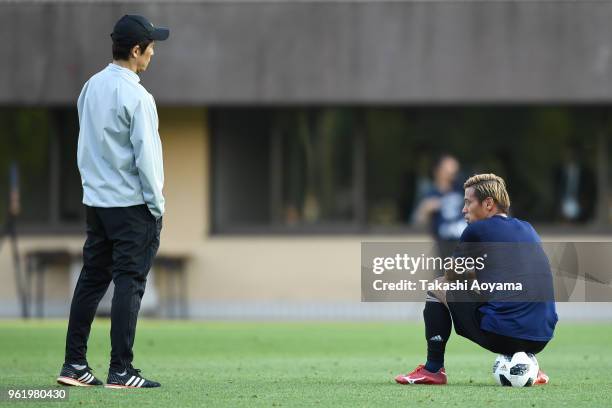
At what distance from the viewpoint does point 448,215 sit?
56.6 ft

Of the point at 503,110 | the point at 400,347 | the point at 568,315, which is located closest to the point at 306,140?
the point at 503,110

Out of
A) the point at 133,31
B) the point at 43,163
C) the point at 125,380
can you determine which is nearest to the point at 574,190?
the point at 43,163

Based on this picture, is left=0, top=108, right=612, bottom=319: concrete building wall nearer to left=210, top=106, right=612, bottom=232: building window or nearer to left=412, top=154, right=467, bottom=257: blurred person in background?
left=210, top=106, right=612, bottom=232: building window

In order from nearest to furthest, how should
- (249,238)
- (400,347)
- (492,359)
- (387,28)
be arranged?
(492,359)
(400,347)
(387,28)
(249,238)

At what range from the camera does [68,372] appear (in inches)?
320

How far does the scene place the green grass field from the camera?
769cm

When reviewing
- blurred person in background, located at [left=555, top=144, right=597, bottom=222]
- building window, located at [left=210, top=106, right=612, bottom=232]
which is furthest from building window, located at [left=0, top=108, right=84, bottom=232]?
blurred person in background, located at [left=555, top=144, right=597, bottom=222]

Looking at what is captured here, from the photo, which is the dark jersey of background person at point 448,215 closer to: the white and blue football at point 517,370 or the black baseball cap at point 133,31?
the white and blue football at point 517,370

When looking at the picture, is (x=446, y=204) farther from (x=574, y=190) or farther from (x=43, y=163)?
(x=43, y=163)

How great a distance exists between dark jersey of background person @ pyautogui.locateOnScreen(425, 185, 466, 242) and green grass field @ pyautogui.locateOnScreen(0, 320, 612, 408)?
1143 millimetres

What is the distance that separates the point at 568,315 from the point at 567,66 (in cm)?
326

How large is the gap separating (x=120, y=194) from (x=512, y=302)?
7.46 ft

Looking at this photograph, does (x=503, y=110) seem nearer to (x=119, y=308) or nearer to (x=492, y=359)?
(x=492, y=359)

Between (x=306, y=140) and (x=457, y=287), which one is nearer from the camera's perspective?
(x=457, y=287)
